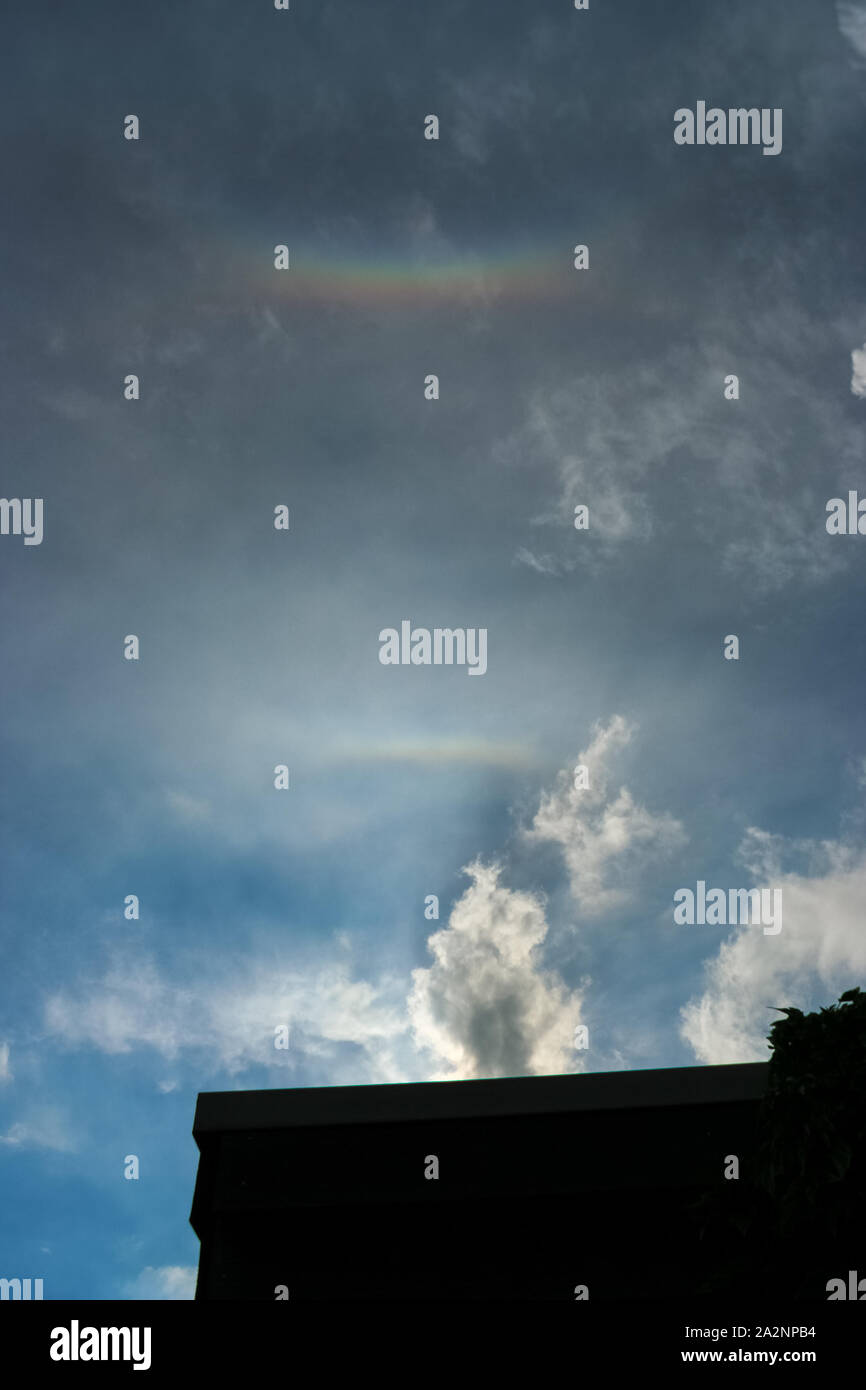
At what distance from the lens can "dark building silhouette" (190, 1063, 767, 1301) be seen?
1306 centimetres

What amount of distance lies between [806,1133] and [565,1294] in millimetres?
6028

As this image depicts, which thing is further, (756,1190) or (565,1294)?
(565,1294)
